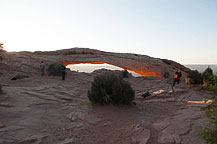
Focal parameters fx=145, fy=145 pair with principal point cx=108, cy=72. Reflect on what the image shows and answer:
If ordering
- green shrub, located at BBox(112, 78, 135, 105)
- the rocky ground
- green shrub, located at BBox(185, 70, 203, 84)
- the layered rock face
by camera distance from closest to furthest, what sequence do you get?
the rocky ground → green shrub, located at BBox(112, 78, 135, 105) → green shrub, located at BBox(185, 70, 203, 84) → the layered rock face

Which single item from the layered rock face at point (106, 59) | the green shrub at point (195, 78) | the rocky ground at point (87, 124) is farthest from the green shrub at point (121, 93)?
the layered rock face at point (106, 59)

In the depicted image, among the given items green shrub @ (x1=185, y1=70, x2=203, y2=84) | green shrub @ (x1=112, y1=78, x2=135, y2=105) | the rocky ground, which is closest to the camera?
the rocky ground

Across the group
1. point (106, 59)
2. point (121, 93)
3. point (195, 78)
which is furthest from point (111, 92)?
point (106, 59)

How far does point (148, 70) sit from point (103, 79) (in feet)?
45.2

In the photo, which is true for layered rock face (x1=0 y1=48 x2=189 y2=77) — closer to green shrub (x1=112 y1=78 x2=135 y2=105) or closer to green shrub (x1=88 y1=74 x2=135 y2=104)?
green shrub (x1=88 y1=74 x2=135 y2=104)

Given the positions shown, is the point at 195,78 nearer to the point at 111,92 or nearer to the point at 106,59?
the point at 111,92

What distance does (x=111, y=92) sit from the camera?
585 cm

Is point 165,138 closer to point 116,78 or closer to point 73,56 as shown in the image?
point 116,78

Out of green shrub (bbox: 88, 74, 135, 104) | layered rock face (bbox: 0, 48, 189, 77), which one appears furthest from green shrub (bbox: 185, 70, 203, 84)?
green shrub (bbox: 88, 74, 135, 104)

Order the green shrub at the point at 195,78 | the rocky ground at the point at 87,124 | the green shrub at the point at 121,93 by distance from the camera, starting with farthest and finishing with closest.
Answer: the green shrub at the point at 195,78, the green shrub at the point at 121,93, the rocky ground at the point at 87,124

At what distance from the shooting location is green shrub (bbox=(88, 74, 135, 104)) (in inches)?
A: 216

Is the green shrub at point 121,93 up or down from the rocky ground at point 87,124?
up

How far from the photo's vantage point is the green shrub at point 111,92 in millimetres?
5480

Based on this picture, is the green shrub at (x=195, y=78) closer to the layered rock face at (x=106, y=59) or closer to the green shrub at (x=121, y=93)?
the layered rock face at (x=106, y=59)
